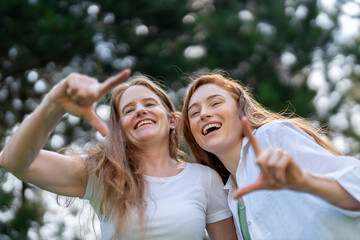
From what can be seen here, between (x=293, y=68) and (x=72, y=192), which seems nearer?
(x=72, y=192)

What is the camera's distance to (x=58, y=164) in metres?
2.01

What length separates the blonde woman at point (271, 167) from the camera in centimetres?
142

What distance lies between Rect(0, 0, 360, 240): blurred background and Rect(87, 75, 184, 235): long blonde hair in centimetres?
274

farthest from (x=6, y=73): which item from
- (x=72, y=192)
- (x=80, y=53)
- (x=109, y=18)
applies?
(x=72, y=192)

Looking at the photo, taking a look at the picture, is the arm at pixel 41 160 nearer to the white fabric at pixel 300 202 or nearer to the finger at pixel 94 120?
the finger at pixel 94 120

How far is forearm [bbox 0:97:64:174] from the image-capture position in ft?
5.44

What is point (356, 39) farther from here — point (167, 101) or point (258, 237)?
point (258, 237)

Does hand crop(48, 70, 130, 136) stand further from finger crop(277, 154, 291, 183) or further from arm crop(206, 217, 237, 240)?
arm crop(206, 217, 237, 240)

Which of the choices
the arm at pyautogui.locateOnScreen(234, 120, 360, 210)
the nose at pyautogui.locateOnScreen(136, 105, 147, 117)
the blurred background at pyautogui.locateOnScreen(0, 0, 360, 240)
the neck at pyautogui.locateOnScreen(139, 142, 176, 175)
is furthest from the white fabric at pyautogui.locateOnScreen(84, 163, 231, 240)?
the blurred background at pyautogui.locateOnScreen(0, 0, 360, 240)

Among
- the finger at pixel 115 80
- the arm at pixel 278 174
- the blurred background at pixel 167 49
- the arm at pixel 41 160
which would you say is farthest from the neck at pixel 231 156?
the blurred background at pixel 167 49

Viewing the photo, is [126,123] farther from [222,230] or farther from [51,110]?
[51,110]

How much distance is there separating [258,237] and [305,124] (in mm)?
602

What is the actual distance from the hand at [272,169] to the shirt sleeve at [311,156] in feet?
1.26

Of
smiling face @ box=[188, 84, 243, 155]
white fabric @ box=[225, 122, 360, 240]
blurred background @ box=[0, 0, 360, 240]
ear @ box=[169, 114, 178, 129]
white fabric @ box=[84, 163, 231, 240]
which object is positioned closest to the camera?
white fabric @ box=[225, 122, 360, 240]
